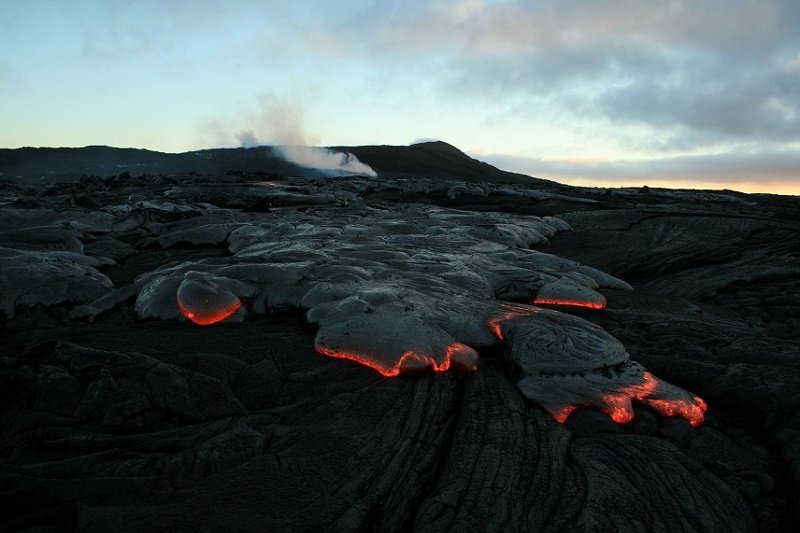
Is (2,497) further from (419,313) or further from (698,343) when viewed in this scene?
(698,343)

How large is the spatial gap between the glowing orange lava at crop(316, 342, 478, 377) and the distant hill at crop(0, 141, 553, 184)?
2330cm

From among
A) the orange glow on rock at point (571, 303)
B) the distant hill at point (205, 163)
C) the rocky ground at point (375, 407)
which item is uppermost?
the distant hill at point (205, 163)

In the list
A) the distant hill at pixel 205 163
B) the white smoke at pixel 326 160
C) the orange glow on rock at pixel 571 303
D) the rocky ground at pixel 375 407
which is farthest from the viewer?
the white smoke at pixel 326 160

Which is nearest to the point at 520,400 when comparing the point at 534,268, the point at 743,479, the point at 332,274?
the point at 743,479

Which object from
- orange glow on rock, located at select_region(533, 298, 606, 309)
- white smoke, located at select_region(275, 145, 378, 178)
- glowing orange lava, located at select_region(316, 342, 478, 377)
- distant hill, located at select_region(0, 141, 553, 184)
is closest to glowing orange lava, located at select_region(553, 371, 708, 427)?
glowing orange lava, located at select_region(316, 342, 478, 377)

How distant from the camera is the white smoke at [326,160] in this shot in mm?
35250

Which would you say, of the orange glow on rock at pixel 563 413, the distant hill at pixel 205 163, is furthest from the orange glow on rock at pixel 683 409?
the distant hill at pixel 205 163

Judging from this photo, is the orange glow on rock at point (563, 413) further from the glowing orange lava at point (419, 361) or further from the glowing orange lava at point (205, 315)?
the glowing orange lava at point (205, 315)

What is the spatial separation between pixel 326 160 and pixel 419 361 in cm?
3650

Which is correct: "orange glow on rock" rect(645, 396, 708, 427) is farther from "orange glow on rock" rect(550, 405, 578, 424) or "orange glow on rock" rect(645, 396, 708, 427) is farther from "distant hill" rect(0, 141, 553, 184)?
"distant hill" rect(0, 141, 553, 184)

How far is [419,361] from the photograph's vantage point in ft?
8.82

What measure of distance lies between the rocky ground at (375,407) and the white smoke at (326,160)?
30.7m

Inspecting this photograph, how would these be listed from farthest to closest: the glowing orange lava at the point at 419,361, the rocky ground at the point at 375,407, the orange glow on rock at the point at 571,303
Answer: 1. the orange glow on rock at the point at 571,303
2. the glowing orange lava at the point at 419,361
3. the rocky ground at the point at 375,407

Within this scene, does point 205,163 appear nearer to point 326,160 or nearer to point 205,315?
point 326,160
